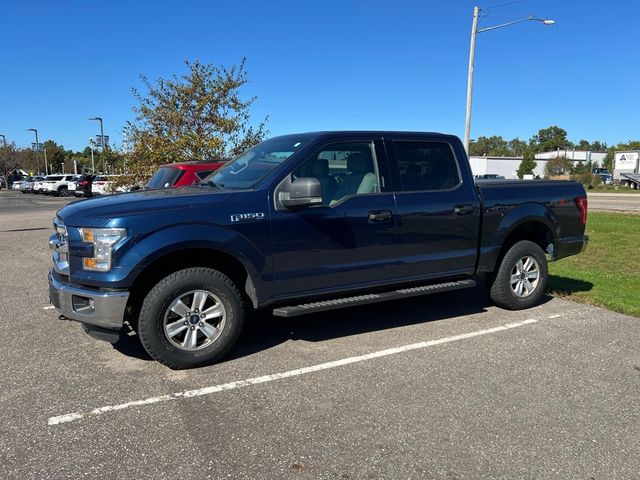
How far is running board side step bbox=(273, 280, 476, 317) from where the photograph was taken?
457cm

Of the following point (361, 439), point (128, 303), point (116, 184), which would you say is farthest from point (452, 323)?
point (116, 184)

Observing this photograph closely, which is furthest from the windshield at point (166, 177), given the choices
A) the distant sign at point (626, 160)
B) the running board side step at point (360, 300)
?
the distant sign at point (626, 160)

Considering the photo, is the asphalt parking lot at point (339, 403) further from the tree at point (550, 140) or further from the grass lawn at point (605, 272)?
the tree at point (550, 140)

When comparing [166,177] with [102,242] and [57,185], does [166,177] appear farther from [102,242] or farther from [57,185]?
[57,185]

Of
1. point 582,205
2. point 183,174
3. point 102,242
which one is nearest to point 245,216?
point 102,242

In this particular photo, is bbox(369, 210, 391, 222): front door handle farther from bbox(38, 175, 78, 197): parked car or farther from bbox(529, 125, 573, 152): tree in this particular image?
bbox(529, 125, 573, 152): tree

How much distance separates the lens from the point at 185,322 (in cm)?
429

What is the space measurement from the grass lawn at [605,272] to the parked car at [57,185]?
3948 centimetres

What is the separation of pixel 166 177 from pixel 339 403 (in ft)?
24.0

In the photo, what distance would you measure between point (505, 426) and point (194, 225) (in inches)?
105

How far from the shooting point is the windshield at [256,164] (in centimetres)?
485

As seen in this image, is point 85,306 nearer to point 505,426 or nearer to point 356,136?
point 356,136

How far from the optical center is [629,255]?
1055cm

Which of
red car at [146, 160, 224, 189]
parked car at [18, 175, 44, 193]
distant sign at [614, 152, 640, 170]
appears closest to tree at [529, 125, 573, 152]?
distant sign at [614, 152, 640, 170]
